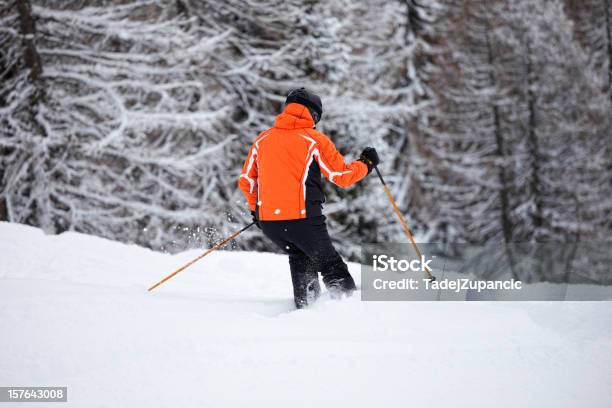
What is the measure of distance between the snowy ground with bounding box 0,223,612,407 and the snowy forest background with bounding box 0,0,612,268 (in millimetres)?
4154

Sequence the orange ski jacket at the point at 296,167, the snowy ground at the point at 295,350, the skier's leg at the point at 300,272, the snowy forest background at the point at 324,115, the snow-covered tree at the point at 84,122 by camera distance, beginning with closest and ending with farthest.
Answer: the snowy ground at the point at 295,350 < the orange ski jacket at the point at 296,167 < the skier's leg at the point at 300,272 < the snow-covered tree at the point at 84,122 < the snowy forest background at the point at 324,115

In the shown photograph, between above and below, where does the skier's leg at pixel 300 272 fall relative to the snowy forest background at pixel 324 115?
above

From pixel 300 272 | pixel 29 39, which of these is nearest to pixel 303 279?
pixel 300 272

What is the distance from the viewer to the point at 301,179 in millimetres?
4297

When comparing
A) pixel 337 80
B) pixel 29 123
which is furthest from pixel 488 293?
pixel 337 80

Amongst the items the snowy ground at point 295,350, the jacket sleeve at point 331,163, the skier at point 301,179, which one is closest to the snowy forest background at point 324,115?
the skier at point 301,179

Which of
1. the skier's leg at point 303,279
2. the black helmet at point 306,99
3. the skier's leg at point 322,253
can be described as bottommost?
the skier's leg at point 303,279

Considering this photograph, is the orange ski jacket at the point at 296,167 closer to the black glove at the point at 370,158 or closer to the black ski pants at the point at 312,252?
the black ski pants at the point at 312,252

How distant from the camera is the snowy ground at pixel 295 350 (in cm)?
271

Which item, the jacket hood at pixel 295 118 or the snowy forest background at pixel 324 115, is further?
the snowy forest background at pixel 324 115

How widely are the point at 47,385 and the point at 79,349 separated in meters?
0.37

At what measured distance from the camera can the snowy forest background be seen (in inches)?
421

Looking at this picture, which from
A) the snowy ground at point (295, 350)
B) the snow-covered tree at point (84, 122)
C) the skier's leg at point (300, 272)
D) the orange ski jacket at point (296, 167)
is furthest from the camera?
the snow-covered tree at point (84, 122)

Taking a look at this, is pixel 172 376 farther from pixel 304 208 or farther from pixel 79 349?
pixel 304 208
